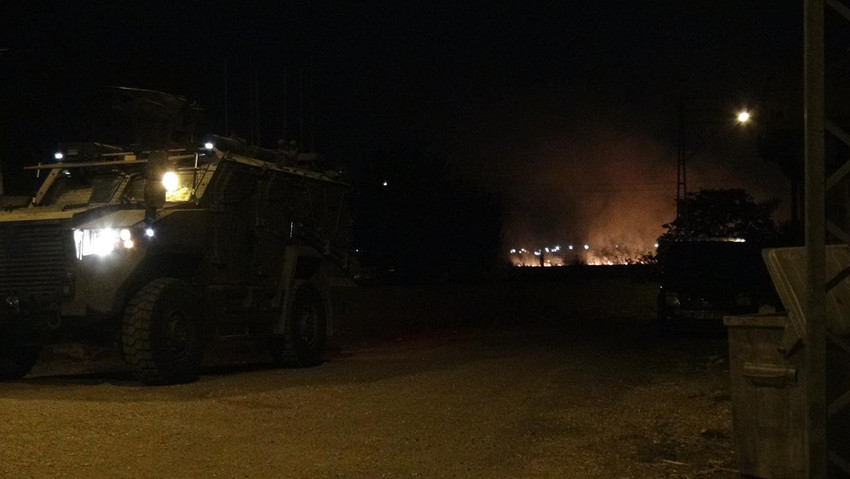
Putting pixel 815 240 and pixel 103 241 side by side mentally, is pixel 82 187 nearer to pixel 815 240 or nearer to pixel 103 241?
pixel 103 241

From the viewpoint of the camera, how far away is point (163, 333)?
11.4 metres

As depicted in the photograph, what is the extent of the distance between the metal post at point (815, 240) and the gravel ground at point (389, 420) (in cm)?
217

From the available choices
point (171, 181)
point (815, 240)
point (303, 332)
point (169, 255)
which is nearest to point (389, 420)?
point (169, 255)

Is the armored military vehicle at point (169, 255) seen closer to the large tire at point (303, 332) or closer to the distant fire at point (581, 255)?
the large tire at point (303, 332)

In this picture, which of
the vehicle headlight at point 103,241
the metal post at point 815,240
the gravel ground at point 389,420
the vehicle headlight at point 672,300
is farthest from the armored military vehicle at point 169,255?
the metal post at point 815,240

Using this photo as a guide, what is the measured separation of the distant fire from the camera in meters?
89.9

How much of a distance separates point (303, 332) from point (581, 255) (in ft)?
316

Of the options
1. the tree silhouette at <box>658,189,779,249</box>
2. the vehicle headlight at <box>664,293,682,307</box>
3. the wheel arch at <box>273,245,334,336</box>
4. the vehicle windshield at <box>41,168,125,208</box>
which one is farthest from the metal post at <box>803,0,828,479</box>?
the tree silhouette at <box>658,189,779,249</box>

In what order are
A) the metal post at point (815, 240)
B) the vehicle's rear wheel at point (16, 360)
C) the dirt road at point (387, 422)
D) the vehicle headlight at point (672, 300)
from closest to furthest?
the metal post at point (815, 240) < the dirt road at point (387, 422) < the vehicle's rear wheel at point (16, 360) < the vehicle headlight at point (672, 300)

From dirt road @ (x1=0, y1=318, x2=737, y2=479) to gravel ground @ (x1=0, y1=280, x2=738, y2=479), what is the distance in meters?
0.02

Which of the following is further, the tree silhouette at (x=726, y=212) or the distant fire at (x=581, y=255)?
the distant fire at (x=581, y=255)

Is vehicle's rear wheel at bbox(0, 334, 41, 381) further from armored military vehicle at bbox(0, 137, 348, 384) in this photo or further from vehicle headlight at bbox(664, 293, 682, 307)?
vehicle headlight at bbox(664, 293, 682, 307)

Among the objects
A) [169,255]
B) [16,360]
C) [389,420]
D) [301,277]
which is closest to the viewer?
[389,420]

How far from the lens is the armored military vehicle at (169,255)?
11.1 metres
